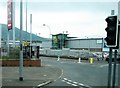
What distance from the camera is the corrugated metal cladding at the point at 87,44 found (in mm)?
94738

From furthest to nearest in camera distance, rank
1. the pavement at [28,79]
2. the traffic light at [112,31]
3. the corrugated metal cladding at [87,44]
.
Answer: the corrugated metal cladding at [87,44]
the pavement at [28,79]
the traffic light at [112,31]

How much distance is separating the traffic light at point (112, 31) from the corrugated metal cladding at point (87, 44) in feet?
263

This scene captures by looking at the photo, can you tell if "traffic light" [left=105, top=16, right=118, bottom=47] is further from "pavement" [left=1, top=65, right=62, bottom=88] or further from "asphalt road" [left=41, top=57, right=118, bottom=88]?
"asphalt road" [left=41, top=57, right=118, bottom=88]

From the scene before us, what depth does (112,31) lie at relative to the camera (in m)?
9.95

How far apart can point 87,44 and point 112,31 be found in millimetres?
94885

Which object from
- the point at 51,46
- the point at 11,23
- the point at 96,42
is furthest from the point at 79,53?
the point at 51,46

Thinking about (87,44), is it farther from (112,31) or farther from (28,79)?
(112,31)

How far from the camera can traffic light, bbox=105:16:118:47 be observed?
9.87m

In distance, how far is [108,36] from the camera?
9984 millimetres

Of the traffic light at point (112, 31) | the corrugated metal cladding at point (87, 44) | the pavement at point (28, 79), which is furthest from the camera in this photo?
the corrugated metal cladding at point (87, 44)

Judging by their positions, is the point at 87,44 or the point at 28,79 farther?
the point at 87,44

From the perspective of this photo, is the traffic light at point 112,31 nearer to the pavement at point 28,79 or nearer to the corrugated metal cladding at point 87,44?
the pavement at point 28,79

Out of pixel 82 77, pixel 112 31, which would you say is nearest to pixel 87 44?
pixel 82 77

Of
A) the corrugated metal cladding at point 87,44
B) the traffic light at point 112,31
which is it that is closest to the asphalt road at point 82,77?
the traffic light at point 112,31
